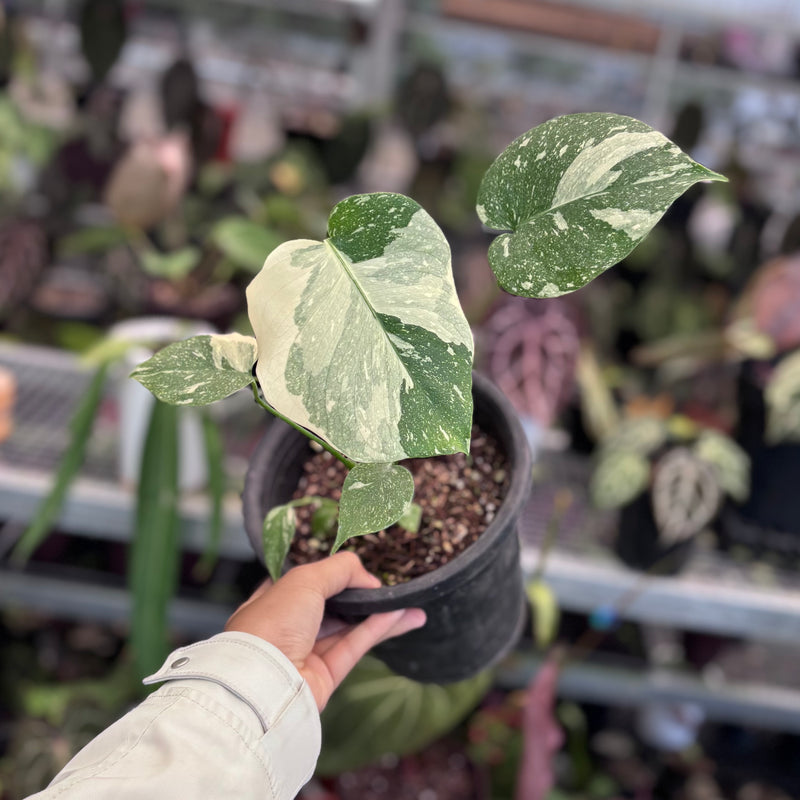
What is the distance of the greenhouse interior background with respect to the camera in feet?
2.88

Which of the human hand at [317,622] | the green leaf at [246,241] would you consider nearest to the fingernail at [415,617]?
the human hand at [317,622]

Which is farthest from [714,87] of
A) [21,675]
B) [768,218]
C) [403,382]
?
[21,675]

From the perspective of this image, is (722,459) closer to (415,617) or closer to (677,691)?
(677,691)

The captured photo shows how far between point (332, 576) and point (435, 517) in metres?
0.10

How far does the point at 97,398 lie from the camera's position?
32.3 inches

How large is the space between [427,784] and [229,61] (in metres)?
1.56

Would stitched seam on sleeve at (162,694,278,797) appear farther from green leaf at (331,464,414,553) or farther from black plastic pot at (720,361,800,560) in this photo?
black plastic pot at (720,361,800,560)

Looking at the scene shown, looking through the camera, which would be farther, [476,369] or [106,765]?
[476,369]

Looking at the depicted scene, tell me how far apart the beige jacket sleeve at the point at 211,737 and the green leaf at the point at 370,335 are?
0.40ft

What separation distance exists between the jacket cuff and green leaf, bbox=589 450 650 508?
1.99ft

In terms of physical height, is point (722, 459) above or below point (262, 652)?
below

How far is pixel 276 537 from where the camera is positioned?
1.43 feet

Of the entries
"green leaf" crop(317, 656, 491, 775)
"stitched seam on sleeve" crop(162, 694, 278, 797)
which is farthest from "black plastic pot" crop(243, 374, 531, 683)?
"green leaf" crop(317, 656, 491, 775)

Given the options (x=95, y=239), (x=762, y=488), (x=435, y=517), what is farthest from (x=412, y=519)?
(x=95, y=239)
